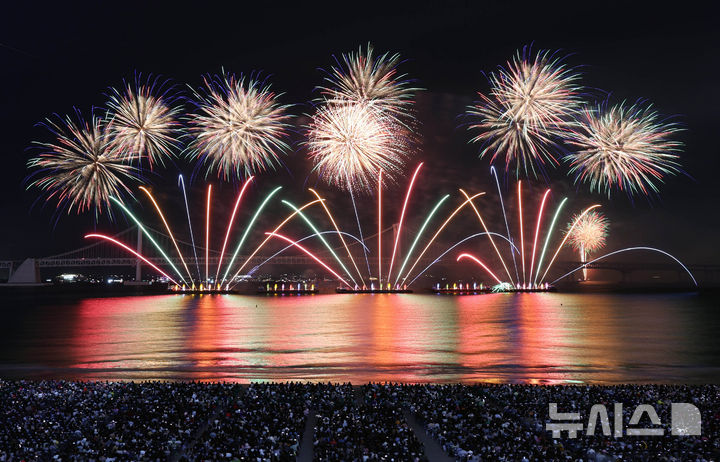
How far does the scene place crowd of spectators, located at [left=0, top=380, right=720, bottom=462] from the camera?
13.1 meters

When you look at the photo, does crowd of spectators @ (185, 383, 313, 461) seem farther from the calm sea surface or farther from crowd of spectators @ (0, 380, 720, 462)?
the calm sea surface

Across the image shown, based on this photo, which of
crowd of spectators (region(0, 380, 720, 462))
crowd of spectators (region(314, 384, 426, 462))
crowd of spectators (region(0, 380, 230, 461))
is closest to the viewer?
crowd of spectators (region(314, 384, 426, 462))

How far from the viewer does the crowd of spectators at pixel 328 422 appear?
1308 cm

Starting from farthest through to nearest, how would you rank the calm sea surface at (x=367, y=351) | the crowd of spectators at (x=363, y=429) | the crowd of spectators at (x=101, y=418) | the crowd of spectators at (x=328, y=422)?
the calm sea surface at (x=367, y=351), the crowd of spectators at (x=101, y=418), the crowd of spectators at (x=328, y=422), the crowd of spectators at (x=363, y=429)

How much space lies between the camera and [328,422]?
14.9 m

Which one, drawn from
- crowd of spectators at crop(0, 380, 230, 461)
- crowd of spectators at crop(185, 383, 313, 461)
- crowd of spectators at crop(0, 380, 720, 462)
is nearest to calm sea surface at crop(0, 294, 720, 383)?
crowd of spectators at crop(0, 380, 230, 461)

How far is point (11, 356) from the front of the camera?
112 feet

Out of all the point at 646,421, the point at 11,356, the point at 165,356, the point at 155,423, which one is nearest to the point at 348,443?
the point at 155,423

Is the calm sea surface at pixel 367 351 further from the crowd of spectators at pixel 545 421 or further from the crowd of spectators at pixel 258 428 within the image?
the crowd of spectators at pixel 258 428

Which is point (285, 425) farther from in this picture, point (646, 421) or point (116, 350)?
point (116, 350)

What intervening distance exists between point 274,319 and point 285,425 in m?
45.6

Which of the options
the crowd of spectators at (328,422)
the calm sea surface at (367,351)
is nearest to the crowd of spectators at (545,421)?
the crowd of spectators at (328,422)

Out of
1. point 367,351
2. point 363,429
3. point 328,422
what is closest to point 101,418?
point 328,422

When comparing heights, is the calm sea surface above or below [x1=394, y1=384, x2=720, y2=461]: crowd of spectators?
below
